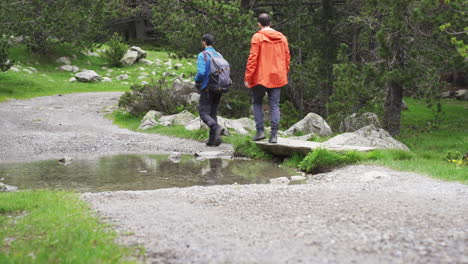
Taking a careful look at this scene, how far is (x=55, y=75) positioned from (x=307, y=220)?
26247mm

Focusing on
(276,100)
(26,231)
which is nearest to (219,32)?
(276,100)

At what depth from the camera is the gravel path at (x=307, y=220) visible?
3773 millimetres

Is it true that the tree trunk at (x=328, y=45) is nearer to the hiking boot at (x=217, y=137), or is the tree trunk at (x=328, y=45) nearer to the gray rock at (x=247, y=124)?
the gray rock at (x=247, y=124)

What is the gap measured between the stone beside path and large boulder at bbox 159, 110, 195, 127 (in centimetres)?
574

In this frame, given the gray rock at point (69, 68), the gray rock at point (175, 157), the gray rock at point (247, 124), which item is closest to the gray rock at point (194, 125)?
the gray rock at point (247, 124)

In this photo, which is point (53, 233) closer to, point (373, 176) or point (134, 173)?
point (134, 173)

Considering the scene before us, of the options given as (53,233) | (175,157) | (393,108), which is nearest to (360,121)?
(393,108)

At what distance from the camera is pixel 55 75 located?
28.1 meters

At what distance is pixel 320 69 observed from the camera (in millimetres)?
17375

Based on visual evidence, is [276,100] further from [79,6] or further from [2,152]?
[79,6]

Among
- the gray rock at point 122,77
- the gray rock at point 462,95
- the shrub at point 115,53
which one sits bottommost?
the gray rock at point 462,95

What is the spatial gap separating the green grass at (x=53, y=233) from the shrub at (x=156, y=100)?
36.8 ft

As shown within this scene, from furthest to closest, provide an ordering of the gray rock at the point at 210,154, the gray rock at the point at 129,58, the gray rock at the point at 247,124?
the gray rock at the point at 129,58
the gray rock at the point at 247,124
the gray rock at the point at 210,154

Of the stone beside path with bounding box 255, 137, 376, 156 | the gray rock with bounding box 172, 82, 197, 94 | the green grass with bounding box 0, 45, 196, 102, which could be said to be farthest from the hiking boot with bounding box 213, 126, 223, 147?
the green grass with bounding box 0, 45, 196, 102
